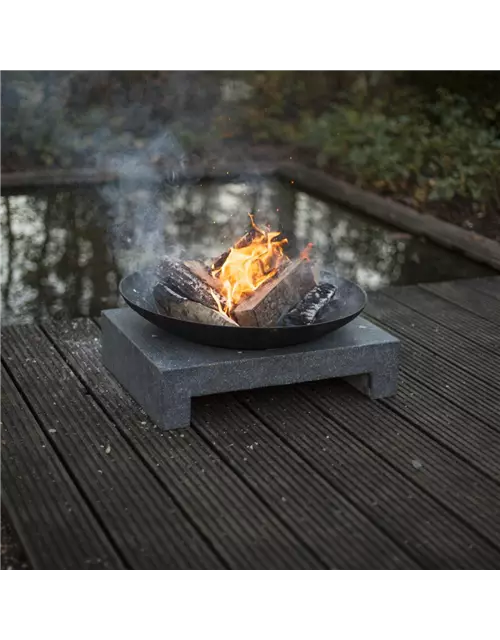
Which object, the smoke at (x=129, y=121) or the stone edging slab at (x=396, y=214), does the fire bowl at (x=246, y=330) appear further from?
the smoke at (x=129, y=121)

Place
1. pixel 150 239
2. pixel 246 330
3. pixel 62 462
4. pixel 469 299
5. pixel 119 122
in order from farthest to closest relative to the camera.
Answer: pixel 119 122
pixel 150 239
pixel 469 299
pixel 246 330
pixel 62 462

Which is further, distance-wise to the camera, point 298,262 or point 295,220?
point 295,220

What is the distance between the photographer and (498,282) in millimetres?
4457

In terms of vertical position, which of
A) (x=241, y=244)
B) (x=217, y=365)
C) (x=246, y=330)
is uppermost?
(x=241, y=244)

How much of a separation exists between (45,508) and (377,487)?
889 mm

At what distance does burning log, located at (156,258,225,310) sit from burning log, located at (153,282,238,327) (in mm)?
32

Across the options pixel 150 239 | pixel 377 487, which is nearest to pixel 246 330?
pixel 377 487

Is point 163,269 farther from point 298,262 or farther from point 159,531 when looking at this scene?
point 159,531

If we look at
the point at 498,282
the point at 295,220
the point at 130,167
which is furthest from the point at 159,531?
the point at 130,167

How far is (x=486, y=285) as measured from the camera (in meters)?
4.41

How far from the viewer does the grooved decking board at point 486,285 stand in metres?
4.30

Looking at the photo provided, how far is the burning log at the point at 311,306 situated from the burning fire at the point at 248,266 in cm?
14

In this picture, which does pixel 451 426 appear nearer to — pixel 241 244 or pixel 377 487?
pixel 377 487

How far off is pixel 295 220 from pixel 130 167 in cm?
190
